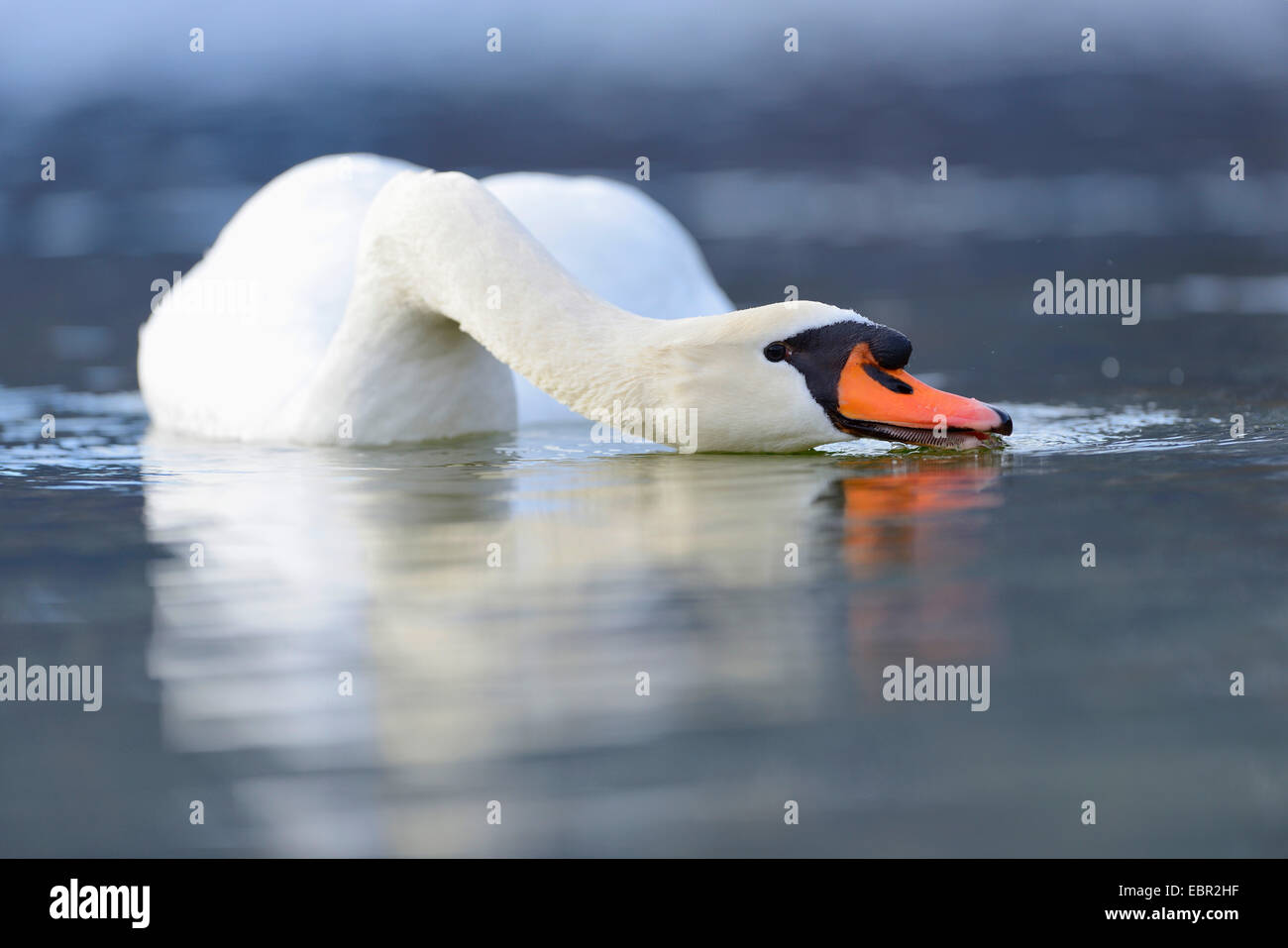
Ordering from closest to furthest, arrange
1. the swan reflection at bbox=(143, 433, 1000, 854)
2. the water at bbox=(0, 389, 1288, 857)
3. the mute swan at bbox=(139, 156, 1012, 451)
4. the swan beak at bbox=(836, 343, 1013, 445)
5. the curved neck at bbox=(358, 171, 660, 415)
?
the water at bbox=(0, 389, 1288, 857) < the swan reflection at bbox=(143, 433, 1000, 854) < the swan beak at bbox=(836, 343, 1013, 445) < the mute swan at bbox=(139, 156, 1012, 451) < the curved neck at bbox=(358, 171, 660, 415)

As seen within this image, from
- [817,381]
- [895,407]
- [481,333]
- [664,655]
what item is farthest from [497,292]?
[664,655]

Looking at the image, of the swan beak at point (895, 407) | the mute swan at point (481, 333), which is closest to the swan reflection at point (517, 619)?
the swan beak at point (895, 407)

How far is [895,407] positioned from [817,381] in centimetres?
29

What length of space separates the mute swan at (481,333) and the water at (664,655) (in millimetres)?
324

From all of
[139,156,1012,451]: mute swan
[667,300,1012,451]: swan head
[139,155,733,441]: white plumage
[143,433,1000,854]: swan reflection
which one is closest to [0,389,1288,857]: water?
[143,433,1000,854]: swan reflection

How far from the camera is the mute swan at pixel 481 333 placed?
6582 mm

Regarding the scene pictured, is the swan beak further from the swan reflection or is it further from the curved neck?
the curved neck

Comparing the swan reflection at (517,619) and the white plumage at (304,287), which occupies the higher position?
the white plumage at (304,287)

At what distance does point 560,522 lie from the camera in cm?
612

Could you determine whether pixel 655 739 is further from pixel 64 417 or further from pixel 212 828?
pixel 64 417

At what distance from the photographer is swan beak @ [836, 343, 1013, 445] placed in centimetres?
646

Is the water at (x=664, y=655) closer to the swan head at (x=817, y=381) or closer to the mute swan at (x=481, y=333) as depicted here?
the swan head at (x=817, y=381)

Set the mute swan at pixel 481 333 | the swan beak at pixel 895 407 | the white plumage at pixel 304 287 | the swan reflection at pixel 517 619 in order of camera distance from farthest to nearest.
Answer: the white plumage at pixel 304 287, the mute swan at pixel 481 333, the swan beak at pixel 895 407, the swan reflection at pixel 517 619
